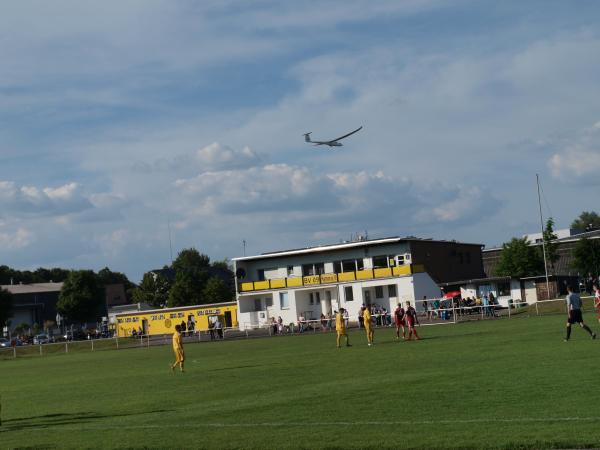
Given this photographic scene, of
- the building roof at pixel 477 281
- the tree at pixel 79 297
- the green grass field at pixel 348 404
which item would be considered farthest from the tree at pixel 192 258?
the green grass field at pixel 348 404

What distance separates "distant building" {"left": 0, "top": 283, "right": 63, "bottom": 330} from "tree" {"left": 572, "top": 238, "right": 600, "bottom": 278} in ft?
291

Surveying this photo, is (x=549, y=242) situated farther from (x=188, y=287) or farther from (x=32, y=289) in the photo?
(x=32, y=289)

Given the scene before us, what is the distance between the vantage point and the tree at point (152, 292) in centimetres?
14075

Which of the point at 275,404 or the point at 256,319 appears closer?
the point at 275,404

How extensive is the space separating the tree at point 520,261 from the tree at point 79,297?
66.2 metres

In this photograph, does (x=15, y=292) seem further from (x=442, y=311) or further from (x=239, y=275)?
(x=442, y=311)

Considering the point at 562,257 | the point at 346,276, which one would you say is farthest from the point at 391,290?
the point at 562,257

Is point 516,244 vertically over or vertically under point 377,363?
over

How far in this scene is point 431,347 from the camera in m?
35.0

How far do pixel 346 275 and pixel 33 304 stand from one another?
80793 mm

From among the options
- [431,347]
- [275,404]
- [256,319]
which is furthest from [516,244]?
[275,404]

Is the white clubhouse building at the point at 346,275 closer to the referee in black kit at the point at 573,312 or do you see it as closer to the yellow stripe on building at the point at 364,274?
the yellow stripe on building at the point at 364,274

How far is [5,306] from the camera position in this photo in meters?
129

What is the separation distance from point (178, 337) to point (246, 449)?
66.5 feet
